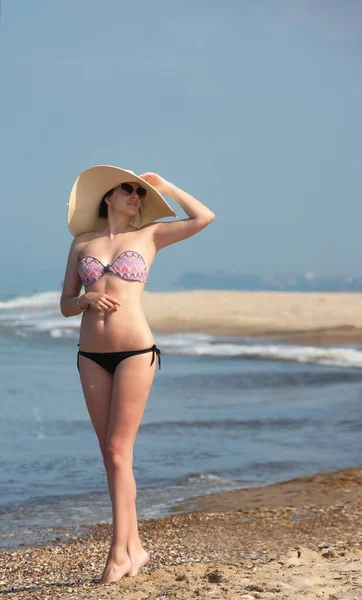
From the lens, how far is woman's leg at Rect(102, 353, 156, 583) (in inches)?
191

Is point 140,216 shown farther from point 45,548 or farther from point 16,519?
point 16,519

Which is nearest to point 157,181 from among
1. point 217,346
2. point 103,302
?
point 103,302

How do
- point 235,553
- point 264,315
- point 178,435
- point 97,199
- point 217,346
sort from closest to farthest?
point 97,199, point 235,553, point 178,435, point 217,346, point 264,315

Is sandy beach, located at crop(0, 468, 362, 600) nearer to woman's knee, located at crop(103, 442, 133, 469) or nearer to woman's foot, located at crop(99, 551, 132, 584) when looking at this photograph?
woman's foot, located at crop(99, 551, 132, 584)

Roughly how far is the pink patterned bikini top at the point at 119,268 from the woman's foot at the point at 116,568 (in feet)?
5.28

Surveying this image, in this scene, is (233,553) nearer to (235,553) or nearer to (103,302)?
(235,553)

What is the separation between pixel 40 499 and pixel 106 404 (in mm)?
3710

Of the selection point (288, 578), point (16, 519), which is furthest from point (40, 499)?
point (288, 578)

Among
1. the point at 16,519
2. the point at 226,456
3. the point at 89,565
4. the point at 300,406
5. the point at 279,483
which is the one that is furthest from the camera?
the point at 300,406

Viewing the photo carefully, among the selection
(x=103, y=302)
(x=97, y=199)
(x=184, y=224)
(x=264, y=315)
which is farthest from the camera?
(x=264, y=315)

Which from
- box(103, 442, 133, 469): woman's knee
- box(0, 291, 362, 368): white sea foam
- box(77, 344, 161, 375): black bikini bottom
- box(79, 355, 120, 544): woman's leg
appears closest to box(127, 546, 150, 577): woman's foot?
box(79, 355, 120, 544): woman's leg

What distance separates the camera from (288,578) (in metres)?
4.92

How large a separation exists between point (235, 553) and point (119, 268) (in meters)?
2.55

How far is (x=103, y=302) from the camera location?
4.85 meters
